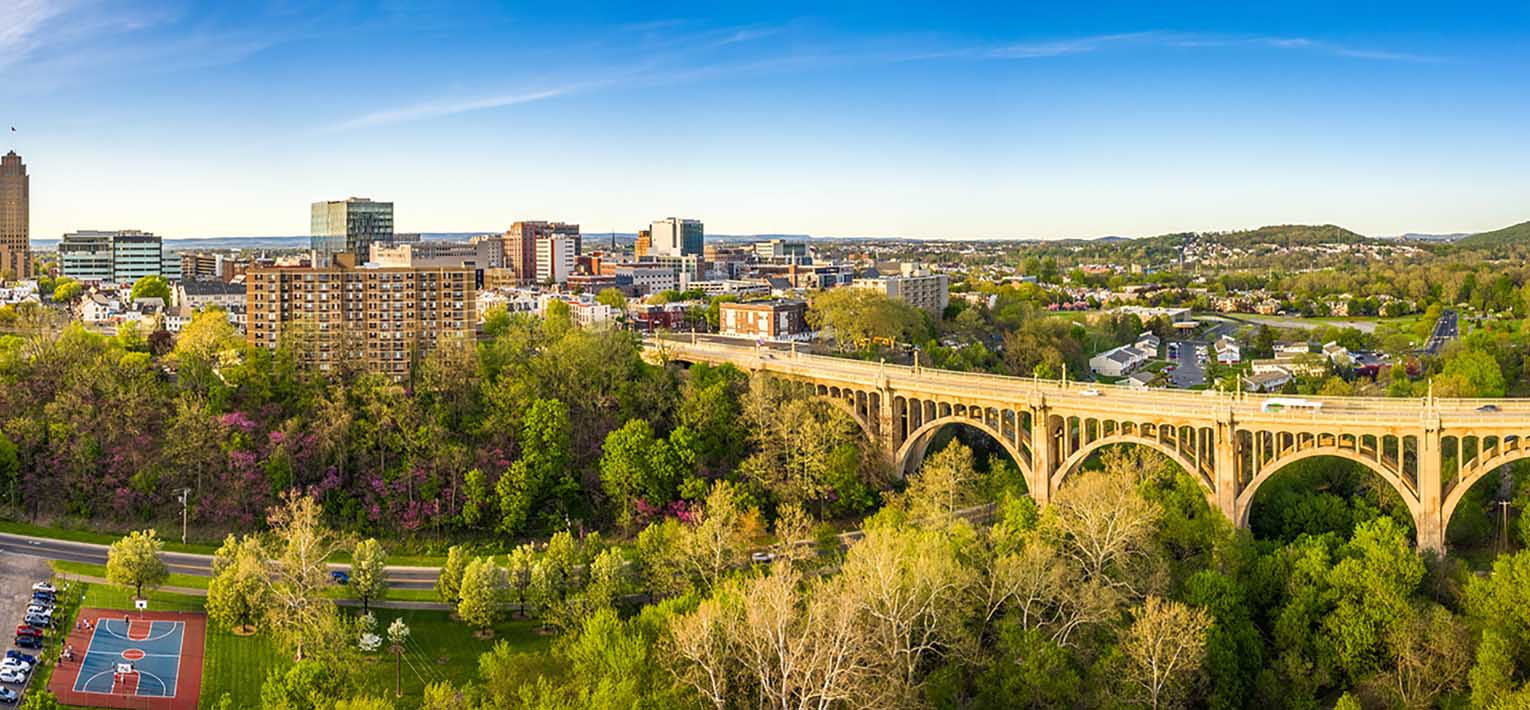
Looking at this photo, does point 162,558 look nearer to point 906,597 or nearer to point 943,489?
point 943,489

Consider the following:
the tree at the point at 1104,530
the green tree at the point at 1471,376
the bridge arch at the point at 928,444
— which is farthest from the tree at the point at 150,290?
the green tree at the point at 1471,376

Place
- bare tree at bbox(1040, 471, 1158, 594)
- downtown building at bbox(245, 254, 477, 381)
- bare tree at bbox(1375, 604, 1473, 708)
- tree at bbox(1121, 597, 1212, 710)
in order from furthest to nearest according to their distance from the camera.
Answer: downtown building at bbox(245, 254, 477, 381) → bare tree at bbox(1040, 471, 1158, 594) → bare tree at bbox(1375, 604, 1473, 708) → tree at bbox(1121, 597, 1212, 710)

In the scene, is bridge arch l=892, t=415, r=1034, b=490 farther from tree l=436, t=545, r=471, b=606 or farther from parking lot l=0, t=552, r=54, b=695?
parking lot l=0, t=552, r=54, b=695

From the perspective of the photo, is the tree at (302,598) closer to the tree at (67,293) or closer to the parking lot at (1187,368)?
the parking lot at (1187,368)

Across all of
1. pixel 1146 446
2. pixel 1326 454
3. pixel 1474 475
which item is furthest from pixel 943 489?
pixel 1474 475

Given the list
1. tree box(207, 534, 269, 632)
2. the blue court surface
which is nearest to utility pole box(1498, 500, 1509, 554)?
tree box(207, 534, 269, 632)

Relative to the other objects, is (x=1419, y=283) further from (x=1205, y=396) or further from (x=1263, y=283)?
(x=1205, y=396)
